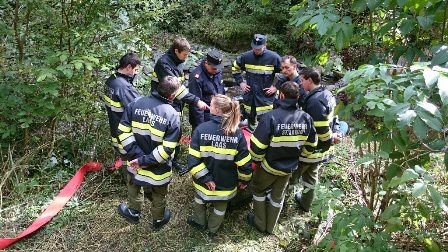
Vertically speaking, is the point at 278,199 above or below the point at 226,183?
below

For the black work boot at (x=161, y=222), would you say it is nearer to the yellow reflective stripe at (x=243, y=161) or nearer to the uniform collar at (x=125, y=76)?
the yellow reflective stripe at (x=243, y=161)

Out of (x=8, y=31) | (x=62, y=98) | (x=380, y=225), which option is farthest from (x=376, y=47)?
(x=8, y=31)

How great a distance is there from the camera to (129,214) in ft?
15.4

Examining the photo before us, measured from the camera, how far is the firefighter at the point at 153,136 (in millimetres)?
4219

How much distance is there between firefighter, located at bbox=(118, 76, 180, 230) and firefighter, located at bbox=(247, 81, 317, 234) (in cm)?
93

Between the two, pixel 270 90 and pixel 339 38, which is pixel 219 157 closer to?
pixel 339 38

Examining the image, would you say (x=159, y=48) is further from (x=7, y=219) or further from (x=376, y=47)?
(x=376, y=47)

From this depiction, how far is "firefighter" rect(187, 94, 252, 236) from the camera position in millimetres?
4207

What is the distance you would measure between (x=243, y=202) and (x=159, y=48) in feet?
23.0

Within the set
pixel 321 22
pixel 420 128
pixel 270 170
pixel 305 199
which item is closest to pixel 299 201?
pixel 305 199

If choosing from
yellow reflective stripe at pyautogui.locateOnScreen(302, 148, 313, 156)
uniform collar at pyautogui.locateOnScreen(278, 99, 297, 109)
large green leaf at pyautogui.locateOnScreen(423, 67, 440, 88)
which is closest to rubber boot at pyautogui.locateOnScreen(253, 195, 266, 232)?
yellow reflective stripe at pyautogui.locateOnScreen(302, 148, 313, 156)

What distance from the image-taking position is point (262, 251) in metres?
4.52

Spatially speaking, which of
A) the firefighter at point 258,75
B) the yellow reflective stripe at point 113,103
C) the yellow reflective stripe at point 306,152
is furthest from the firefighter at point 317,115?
the yellow reflective stripe at point 113,103

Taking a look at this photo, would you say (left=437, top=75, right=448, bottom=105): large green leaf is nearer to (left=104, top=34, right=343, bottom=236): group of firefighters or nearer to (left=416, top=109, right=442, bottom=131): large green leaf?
(left=416, top=109, right=442, bottom=131): large green leaf
